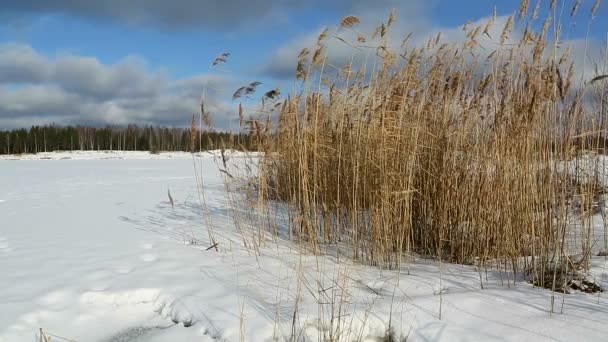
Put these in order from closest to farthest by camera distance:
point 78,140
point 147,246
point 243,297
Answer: point 243,297
point 147,246
point 78,140

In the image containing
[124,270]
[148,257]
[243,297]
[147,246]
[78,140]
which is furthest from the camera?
[78,140]

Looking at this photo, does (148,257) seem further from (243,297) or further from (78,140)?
(78,140)

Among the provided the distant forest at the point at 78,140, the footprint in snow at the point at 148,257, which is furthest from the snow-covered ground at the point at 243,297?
the distant forest at the point at 78,140

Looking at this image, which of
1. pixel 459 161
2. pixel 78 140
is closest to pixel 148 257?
pixel 459 161

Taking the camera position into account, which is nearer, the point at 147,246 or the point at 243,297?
the point at 243,297

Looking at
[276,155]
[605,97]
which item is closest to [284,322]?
[605,97]

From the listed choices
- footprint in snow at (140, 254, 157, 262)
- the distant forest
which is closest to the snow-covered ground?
footprint in snow at (140, 254, 157, 262)

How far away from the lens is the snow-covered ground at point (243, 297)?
5.98ft

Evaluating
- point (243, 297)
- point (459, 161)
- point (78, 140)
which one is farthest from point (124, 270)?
point (78, 140)

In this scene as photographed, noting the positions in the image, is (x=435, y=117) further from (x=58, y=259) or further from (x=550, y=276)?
(x=58, y=259)

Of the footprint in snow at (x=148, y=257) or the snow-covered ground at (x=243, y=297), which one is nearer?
A: the snow-covered ground at (x=243, y=297)

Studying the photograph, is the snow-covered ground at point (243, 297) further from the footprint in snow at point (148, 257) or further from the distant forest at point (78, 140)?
the distant forest at point (78, 140)

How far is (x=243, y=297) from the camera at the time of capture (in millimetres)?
2193

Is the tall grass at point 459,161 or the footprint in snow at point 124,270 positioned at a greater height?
the tall grass at point 459,161
